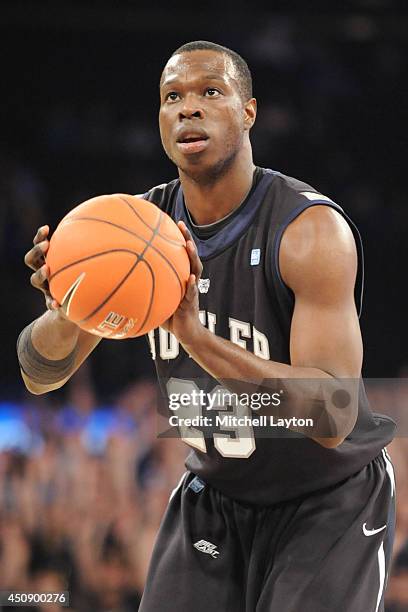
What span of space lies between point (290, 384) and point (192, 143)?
96 centimetres

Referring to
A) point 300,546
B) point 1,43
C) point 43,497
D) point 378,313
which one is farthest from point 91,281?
point 1,43

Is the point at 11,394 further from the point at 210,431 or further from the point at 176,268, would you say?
the point at 176,268

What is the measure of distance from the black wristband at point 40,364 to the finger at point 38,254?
A: 1.73ft

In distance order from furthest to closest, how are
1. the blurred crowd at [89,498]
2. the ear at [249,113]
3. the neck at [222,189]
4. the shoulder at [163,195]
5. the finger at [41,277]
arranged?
the blurred crowd at [89,498]
the shoulder at [163,195]
the ear at [249,113]
the neck at [222,189]
the finger at [41,277]

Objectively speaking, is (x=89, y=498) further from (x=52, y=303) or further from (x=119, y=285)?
(x=119, y=285)

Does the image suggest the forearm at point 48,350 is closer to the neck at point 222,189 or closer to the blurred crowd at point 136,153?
the neck at point 222,189

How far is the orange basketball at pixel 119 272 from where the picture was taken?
2.58 m

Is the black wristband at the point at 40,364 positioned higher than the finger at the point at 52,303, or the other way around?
the finger at the point at 52,303

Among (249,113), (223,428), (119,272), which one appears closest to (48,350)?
(223,428)

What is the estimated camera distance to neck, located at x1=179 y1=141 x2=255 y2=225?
3.29m

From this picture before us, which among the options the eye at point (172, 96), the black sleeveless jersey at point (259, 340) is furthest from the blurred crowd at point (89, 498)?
the eye at point (172, 96)

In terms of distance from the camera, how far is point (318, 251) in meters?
2.89

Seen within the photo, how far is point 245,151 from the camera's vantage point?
333 cm

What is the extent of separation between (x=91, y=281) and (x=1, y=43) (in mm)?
8286
